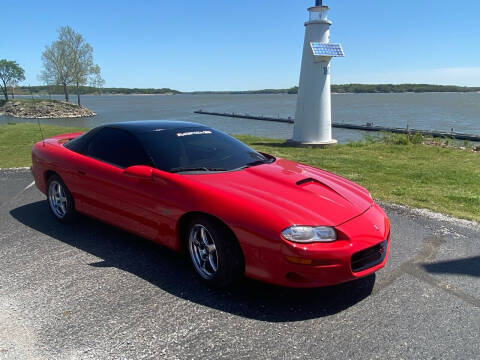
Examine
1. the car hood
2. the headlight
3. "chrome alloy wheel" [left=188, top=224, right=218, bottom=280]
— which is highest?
the car hood

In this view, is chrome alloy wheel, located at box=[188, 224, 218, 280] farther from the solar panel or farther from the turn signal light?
the solar panel

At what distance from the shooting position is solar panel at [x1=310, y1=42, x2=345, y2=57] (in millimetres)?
14641

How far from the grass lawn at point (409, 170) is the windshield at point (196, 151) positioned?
10.4 feet

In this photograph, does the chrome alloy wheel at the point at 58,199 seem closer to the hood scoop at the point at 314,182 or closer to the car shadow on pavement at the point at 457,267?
the hood scoop at the point at 314,182

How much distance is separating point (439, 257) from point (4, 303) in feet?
13.7

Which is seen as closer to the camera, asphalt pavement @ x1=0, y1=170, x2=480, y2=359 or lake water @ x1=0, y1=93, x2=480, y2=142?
asphalt pavement @ x1=0, y1=170, x2=480, y2=359

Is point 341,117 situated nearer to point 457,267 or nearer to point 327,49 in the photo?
point 327,49

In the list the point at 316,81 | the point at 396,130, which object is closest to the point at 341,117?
the point at 396,130

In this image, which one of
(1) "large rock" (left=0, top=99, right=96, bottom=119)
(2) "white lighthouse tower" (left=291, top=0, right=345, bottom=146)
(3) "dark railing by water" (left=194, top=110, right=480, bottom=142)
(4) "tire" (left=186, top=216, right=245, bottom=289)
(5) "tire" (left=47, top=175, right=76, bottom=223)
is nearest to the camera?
(4) "tire" (left=186, top=216, right=245, bottom=289)

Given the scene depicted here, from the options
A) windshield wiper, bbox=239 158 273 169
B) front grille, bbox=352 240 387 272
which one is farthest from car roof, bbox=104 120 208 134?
front grille, bbox=352 240 387 272

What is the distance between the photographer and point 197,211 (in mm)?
3301

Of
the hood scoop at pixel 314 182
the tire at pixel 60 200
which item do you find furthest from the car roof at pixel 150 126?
the hood scoop at pixel 314 182

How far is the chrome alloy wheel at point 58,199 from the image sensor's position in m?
4.86

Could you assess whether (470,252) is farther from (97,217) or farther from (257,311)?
(97,217)
